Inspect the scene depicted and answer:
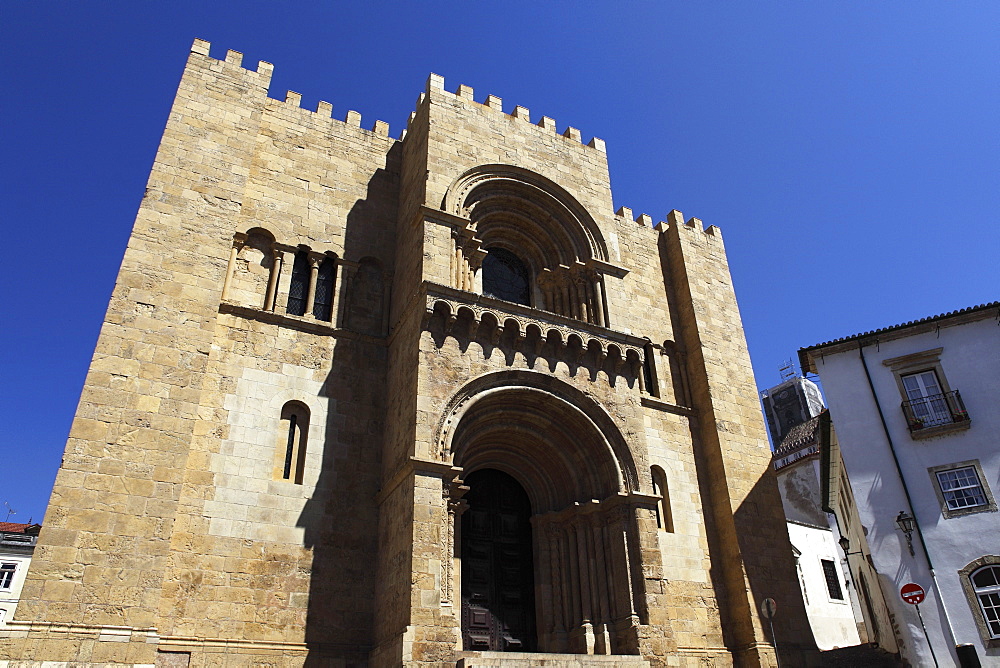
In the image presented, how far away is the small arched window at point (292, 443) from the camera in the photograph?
12.9 metres

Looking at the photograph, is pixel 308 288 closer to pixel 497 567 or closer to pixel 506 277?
pixel 506 277

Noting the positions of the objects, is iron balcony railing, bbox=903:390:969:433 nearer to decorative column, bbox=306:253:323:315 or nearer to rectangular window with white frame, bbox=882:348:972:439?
rectangular window with white frame, bbox=882:348:972:439

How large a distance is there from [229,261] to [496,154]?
703 cm

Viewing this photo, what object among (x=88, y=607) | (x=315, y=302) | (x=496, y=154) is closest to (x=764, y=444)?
(x=496, y=154)

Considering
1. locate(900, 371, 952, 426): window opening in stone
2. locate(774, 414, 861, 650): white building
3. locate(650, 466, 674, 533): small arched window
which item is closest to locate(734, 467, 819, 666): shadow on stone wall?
locate(650, 466, 674, 533): small arched window

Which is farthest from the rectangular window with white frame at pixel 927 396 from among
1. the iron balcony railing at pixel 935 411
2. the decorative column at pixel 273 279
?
the decorative column at pixel 273 279

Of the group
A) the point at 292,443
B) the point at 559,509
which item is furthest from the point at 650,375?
the point at 292,443

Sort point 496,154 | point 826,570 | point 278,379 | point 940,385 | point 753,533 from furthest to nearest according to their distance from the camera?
point 826,570, point 940,385, point 496,154, point 753,533, point 278,379

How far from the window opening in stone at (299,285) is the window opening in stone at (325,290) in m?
0.27

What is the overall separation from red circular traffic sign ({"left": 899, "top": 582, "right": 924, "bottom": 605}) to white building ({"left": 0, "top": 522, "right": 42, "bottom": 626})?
136ft

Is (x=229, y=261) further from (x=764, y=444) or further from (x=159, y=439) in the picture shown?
(x=764, y=444)

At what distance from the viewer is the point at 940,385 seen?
18906 millimetres

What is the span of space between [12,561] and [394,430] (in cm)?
3713

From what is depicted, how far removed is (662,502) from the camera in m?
15.9
